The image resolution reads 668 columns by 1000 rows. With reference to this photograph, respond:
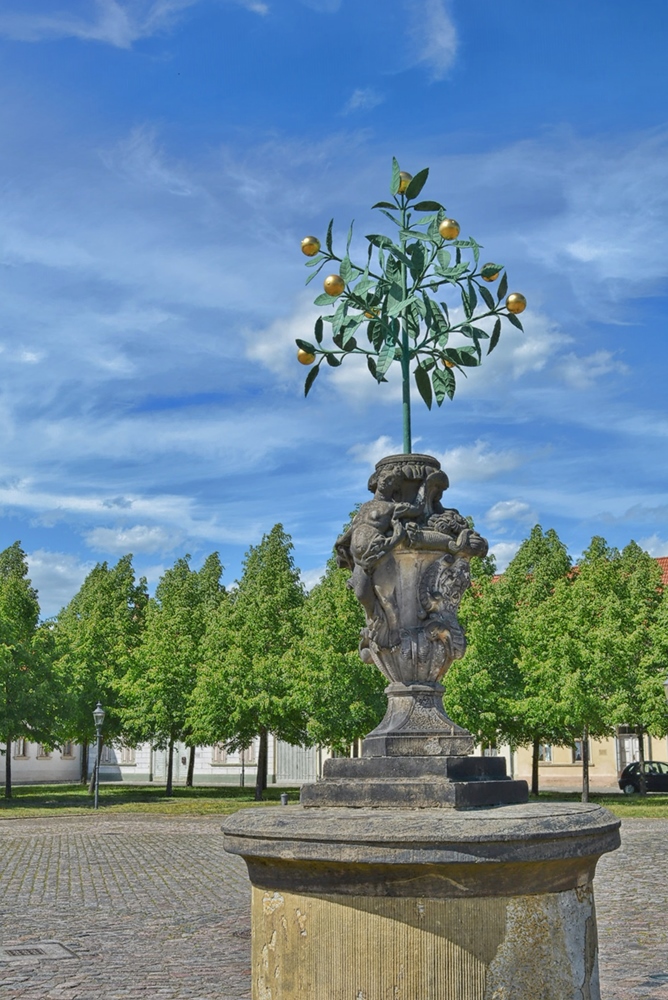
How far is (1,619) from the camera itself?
34.1 m

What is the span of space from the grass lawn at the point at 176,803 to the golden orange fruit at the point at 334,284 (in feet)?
73.4

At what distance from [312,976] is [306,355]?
3.67m

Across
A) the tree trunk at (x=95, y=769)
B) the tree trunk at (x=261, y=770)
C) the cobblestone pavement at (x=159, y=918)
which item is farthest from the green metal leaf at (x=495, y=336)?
the tree trunk at (x=261, y=770)

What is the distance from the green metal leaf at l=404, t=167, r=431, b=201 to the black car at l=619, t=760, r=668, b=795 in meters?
37.0

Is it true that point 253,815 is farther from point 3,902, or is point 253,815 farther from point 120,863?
point 120,863

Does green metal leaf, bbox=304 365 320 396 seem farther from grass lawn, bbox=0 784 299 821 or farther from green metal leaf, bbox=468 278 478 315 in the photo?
grass lawn, bbox=0 784 299 821

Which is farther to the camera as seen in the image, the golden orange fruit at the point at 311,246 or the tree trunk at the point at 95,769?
the tree trunk at the point at 95,769

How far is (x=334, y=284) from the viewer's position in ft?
20.4

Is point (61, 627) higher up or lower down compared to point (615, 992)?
higher up

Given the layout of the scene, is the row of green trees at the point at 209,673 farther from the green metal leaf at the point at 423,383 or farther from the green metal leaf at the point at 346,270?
the green metal leaf at the point at 346,270

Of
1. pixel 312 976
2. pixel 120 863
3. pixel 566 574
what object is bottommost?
pixel 120 863

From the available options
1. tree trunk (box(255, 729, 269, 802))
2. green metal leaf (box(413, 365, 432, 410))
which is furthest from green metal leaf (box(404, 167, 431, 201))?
tree trunk (box(255, 729, 269, 802))

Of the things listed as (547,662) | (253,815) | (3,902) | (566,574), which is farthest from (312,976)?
(566,574)

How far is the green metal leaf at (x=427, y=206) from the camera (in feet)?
21.6
